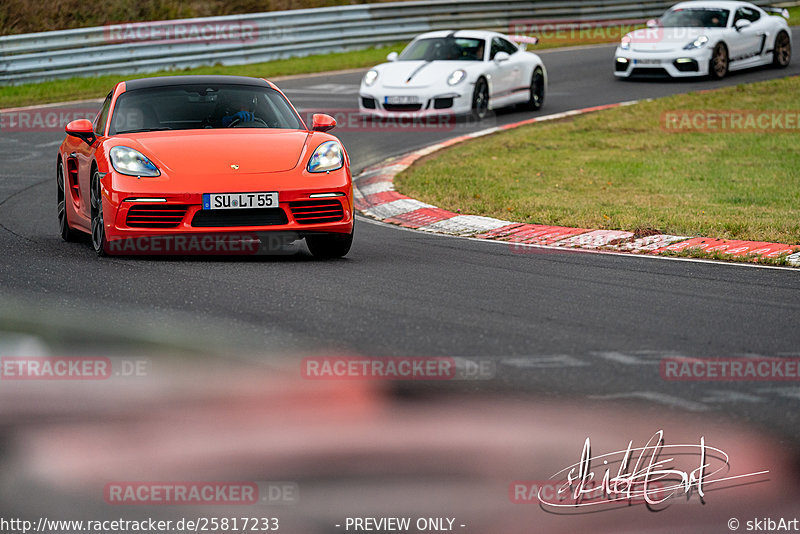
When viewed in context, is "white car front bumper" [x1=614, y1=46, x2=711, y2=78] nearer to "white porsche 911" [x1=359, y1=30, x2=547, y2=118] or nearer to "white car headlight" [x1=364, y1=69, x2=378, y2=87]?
"white porsche 911" [x1=359, y1=30, x2=547, y2=118]

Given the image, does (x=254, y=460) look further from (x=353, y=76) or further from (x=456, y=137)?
(x=353, y=76)

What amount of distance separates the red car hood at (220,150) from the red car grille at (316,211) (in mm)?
275

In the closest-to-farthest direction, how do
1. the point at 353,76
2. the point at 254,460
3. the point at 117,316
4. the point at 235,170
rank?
the point at 254,460 < the point at 117,316 < the point at 235,170 < the point at 353,76

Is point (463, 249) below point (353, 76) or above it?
above

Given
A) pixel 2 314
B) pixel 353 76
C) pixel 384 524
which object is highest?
pixel 384 524

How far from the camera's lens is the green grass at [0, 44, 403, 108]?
20375 mm

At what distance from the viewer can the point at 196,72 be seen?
76.9 ft

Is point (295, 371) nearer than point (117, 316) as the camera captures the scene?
Yes

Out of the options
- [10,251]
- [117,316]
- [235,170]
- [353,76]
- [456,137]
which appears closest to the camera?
[117,316]

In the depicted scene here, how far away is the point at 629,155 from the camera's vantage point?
15633 mm

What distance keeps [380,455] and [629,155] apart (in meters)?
11.8

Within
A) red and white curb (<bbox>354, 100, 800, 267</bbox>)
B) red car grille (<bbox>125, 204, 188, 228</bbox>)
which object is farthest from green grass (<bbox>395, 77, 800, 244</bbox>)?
red car grille (<bbox>125, 204, 188, 228</bbox>)

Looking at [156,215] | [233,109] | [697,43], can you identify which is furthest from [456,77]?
[156,215]

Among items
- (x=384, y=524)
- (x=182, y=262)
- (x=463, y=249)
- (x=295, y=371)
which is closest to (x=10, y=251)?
(x=182, y=262)
